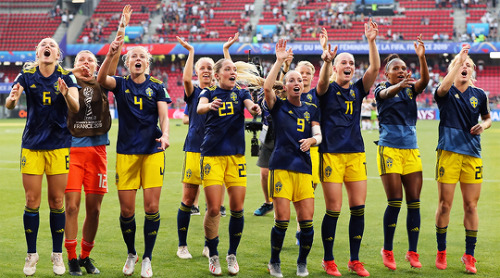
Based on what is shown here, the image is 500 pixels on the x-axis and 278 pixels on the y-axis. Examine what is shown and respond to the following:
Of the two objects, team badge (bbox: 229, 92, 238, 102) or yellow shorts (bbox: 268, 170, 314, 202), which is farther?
team badge (bbox: 229, 92, 238, 102)

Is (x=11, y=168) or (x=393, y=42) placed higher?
(x=393, y=42)

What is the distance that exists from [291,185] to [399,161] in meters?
1.28

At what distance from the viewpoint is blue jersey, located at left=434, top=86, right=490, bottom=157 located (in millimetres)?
6664

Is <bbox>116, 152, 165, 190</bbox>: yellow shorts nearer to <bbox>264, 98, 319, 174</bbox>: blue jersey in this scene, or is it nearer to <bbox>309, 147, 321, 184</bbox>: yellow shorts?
<bbox>264, 98, 319, 174</bbox>: blue jersey

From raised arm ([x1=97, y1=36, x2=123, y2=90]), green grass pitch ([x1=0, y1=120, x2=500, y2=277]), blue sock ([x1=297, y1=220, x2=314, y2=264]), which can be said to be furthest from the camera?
green grass pitch ([x1=0, y1=120, x2=500, y2=277])

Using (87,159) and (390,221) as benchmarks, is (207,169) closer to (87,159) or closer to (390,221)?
(87,159)

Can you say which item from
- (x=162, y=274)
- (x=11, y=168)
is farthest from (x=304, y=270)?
(x=11, y=168)

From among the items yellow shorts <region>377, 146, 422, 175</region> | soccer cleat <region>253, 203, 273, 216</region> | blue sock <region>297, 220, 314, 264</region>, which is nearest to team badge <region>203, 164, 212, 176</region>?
blue sock <region>297, 220, 314, 264</region>

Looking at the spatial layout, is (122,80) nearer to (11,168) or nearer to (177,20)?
(11,168)

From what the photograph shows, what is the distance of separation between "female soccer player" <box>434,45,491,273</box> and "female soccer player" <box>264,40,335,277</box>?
1.41m

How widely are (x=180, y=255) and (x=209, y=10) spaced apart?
43.7m

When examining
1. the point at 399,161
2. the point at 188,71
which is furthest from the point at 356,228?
the point at 188,71

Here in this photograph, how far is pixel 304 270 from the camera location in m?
6.31

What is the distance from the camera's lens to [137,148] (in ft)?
20.5
